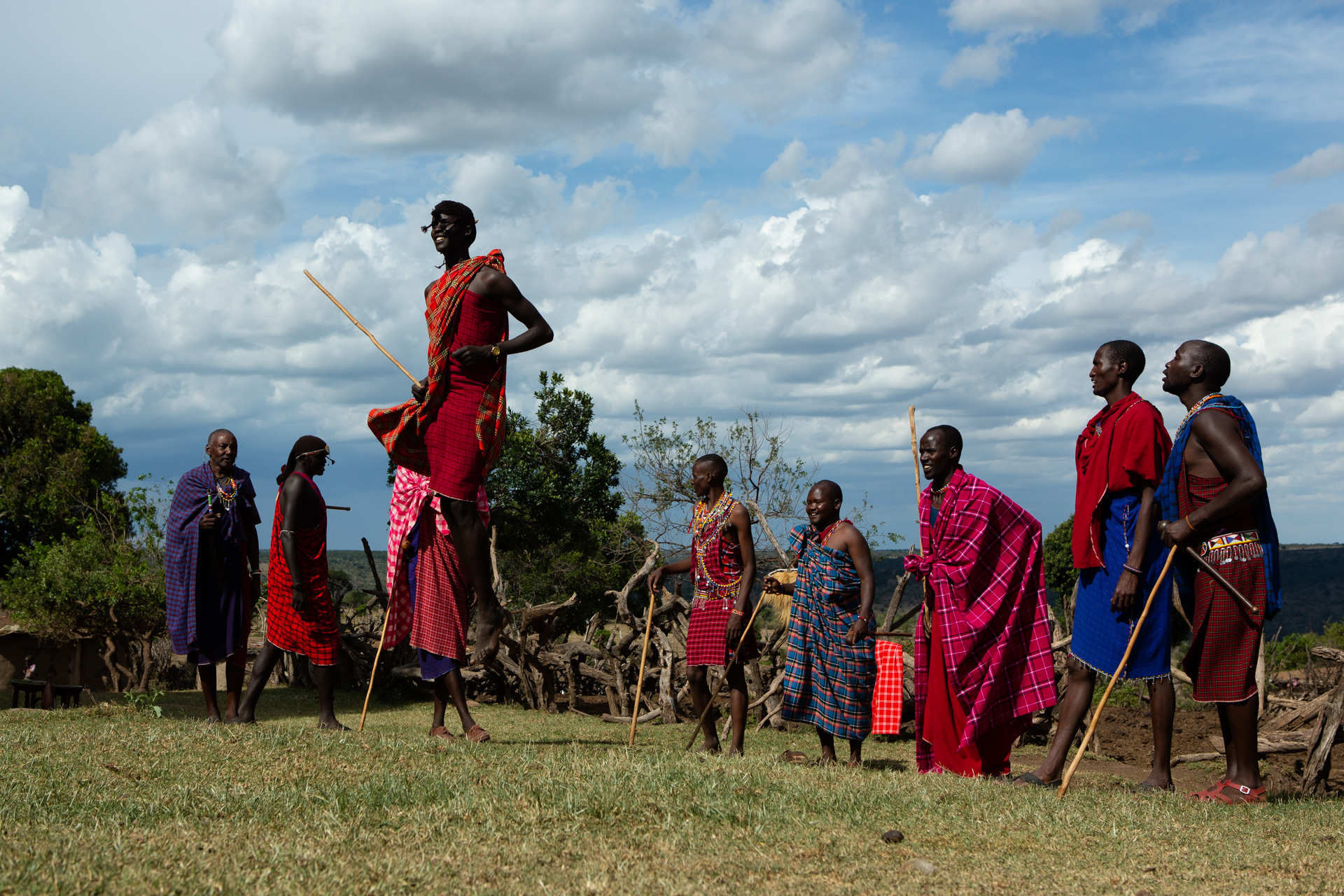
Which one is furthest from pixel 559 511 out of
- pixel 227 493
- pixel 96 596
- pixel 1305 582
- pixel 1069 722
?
pixel 1305 582

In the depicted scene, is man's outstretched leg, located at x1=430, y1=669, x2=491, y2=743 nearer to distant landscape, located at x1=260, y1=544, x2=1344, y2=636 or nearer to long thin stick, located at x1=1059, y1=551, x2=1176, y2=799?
long thin stick, located at x1=1059, y1=551, x2=1176, y2=799

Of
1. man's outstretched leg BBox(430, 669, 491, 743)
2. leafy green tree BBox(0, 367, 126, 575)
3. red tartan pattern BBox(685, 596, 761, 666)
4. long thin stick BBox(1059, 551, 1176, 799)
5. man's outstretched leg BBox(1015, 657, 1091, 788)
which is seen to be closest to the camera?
long thin stick BBox(1059, 551, 1176, 799)

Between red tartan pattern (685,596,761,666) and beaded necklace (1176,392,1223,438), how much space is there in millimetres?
2993

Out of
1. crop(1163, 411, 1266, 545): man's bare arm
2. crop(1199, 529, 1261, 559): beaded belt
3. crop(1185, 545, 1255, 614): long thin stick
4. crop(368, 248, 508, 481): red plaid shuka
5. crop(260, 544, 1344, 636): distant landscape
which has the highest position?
crop(368, 248, 508, 481): red plaid shuka

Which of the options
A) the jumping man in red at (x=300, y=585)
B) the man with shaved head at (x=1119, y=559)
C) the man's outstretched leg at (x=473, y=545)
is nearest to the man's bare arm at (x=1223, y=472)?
the man with shaved head at (x=1119, y=559)

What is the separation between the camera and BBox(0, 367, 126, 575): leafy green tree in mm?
24875

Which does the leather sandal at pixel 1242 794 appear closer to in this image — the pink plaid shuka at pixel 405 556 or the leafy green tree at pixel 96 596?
the pink plaid shuka at pixel 405 556

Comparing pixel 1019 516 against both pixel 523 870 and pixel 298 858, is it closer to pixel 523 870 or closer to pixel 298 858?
pixel 523 870

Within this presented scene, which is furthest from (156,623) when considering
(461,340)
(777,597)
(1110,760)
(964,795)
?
(964,795)

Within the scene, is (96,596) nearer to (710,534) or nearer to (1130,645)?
(710,534)

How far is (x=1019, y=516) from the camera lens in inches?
257

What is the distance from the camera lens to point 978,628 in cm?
630

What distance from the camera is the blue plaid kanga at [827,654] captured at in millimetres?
6879

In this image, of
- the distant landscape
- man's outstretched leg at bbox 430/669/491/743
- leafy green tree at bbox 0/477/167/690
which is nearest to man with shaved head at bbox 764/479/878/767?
man's outstretched leg at bbox 430/669/491/743
